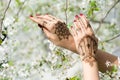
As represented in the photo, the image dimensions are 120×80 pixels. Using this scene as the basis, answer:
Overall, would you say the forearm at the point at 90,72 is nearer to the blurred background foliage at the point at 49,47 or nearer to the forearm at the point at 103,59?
the forearm at the point at 103,59

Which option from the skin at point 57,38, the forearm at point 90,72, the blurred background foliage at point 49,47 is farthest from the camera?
the blurred background foliage at point 49,47

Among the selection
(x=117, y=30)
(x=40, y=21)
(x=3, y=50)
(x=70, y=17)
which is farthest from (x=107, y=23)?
(x=40, y=21)

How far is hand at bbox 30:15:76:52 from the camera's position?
1880mm

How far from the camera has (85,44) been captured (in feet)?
5.49

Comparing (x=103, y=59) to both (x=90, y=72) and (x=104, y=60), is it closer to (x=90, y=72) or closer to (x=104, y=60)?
(x=104, y=60)

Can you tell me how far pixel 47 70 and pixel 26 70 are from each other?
2.01ft

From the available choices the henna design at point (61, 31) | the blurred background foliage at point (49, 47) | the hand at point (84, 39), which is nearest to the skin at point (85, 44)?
the hand at point (84, 39)

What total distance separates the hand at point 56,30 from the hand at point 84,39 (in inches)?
7.5

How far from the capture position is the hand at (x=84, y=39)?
1.67m

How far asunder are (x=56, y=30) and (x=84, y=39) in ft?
0.84

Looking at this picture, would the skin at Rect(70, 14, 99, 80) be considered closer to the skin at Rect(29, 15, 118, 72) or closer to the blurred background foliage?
the skin at Rect(29, 15, 118, 72)

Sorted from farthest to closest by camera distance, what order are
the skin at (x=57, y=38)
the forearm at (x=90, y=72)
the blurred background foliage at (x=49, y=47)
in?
the blurred background foliage at (x=49, y=47) < the skin at (x=57, y=38) < the forearm at (x=90, y=72)

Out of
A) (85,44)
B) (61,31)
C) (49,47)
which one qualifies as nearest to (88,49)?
(85,44)

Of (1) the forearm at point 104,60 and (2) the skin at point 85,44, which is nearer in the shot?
(2) the skin at point 85,44
